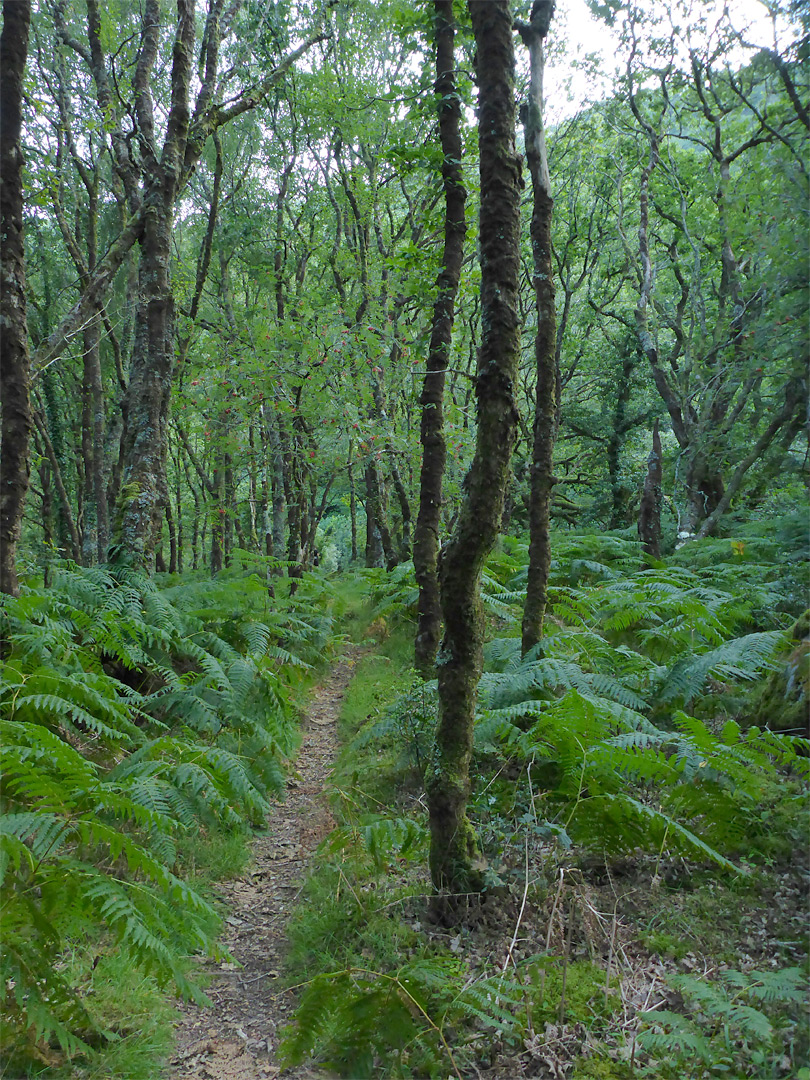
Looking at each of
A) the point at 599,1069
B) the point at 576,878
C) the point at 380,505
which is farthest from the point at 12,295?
the point at 380,505

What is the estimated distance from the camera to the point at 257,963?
148 inches

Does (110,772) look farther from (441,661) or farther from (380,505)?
(380,505)

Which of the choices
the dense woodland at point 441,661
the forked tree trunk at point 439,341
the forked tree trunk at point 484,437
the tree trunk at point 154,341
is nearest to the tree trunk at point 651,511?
the dense woodland at point 441,661

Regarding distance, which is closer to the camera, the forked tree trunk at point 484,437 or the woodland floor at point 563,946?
the woodland floor at point 563,946

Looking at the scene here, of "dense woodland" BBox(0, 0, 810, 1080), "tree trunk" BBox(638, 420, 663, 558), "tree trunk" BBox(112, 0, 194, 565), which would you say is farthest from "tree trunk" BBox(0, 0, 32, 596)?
"tree trunk" BBox(638, 420, 663, 558)

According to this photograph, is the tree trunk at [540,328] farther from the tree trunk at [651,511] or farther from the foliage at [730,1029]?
the tree trunk at [651,511]

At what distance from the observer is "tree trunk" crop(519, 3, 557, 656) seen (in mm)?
5730

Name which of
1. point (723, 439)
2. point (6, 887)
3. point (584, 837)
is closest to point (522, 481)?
point (723, 439)

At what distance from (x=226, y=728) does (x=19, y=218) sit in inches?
190

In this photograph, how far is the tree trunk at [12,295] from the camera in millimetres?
4902

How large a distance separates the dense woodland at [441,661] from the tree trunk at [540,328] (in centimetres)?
4

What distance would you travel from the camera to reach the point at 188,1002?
3428 mm

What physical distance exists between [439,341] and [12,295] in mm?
4418

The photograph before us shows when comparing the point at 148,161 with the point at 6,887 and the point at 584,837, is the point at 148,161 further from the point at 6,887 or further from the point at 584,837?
the point at 584,837
